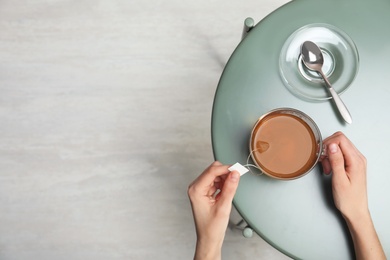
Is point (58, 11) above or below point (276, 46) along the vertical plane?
below

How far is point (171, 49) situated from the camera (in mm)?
1610

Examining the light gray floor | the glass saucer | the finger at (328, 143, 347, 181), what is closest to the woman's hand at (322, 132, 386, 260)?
the finger at (328, 143, 347, 181)

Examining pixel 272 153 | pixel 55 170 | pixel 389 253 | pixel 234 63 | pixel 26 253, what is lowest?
pixel 26 253

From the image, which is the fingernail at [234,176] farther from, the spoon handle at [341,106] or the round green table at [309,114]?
the spoon handle at [341,106]

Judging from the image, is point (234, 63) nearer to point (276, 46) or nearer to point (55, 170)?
point (276, 46)

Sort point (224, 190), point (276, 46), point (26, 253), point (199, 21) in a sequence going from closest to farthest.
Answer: point (224, 190), point (276, 46), point (26, 253), point (199, 21)

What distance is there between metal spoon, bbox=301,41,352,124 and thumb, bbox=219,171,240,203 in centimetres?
28

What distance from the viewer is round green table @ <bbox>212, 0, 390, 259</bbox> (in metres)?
0.90

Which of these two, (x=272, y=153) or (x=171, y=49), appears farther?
(x=171, y=49)

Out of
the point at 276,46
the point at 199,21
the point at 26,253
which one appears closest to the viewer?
the point at 276,46

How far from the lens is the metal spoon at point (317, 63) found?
0.89m

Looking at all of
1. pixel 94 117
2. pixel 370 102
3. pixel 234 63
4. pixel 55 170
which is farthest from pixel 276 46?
pixel 55 170

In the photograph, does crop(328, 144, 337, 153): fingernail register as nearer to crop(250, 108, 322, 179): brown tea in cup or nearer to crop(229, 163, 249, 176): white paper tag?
crop(250, 108, 322, 179): brown tea in cup

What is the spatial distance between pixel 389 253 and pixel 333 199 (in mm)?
186
